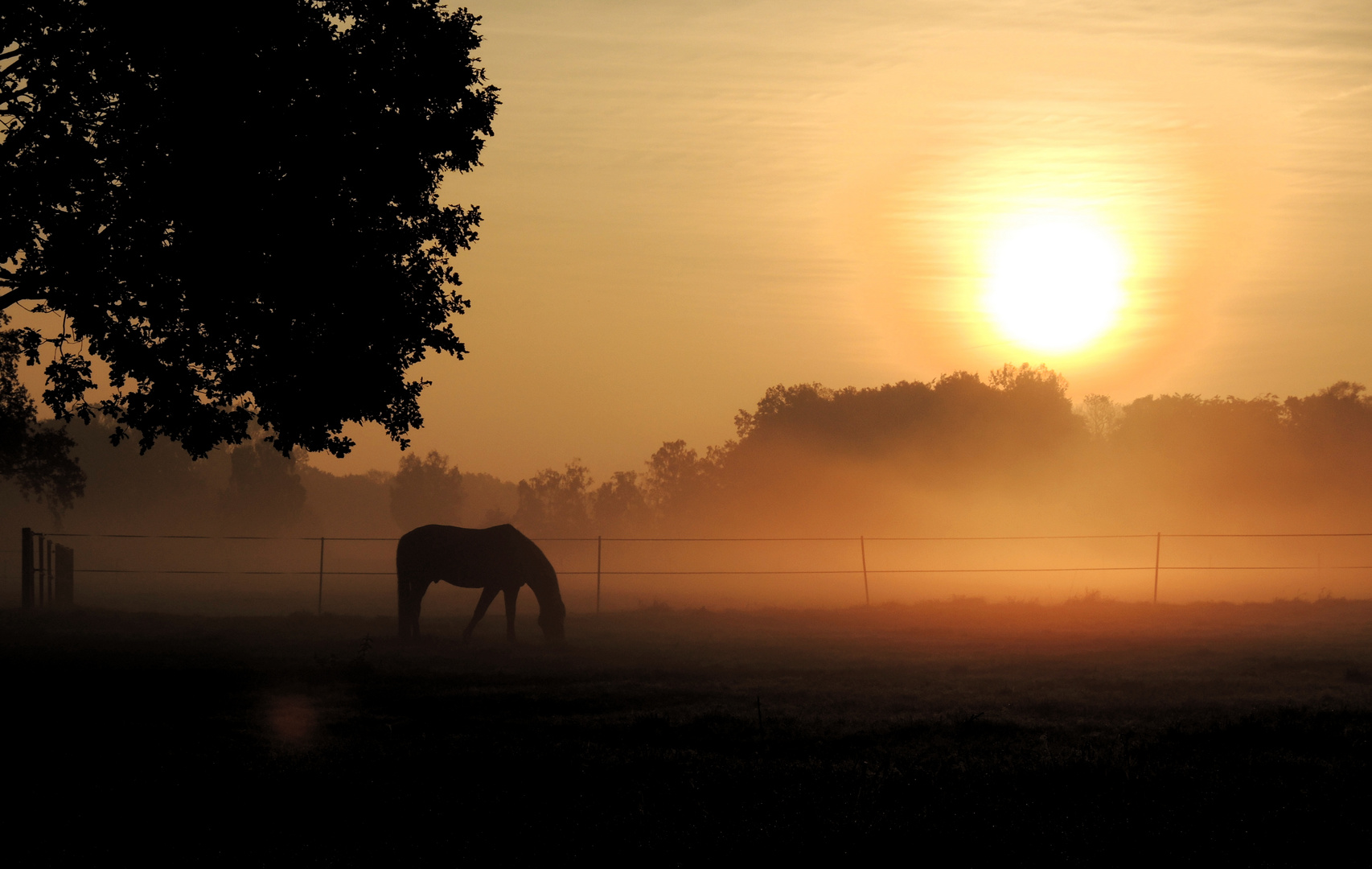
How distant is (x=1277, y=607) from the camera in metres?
→ 28.0

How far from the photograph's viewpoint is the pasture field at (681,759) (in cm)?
648

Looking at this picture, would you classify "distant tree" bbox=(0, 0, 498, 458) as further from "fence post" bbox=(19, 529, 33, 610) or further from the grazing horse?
"fence post" bbox=(19, 529, 33, 610)

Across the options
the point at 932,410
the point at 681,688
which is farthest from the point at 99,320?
the point at 932,410

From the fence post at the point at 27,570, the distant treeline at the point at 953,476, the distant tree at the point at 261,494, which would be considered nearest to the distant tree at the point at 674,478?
the distant treeline at the point at 953,476

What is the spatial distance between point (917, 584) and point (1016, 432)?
27.1 m

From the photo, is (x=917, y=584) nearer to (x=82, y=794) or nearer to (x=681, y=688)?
(x=681, y=688)

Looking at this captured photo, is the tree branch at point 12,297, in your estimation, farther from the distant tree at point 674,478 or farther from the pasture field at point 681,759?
the distant tree at point 674,478

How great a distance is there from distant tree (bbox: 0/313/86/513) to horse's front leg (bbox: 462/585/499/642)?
12.9m

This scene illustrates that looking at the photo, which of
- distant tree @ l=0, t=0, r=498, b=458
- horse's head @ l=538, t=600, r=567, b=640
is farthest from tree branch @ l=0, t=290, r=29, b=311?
horse's head @ l=538, t=600, r=567, b=640

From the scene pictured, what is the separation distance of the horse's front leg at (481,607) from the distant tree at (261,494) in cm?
6727

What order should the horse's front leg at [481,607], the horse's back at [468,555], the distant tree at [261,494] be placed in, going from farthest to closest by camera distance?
the distant tree at [261,494], the horse's back at [468,555], the horse's front leg at [481,607]

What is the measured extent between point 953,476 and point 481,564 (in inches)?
2359

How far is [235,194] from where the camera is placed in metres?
12.2

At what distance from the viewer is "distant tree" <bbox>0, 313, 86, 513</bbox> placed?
27531mm
